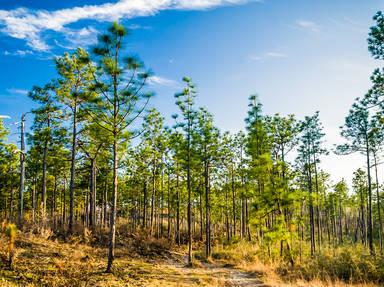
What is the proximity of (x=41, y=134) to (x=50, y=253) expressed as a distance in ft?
31.6

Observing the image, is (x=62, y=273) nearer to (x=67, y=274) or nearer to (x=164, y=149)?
(x=67, y=274)

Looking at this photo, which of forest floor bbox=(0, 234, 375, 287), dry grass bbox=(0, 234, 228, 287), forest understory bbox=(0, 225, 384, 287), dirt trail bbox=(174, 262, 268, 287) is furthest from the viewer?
dirt trail bbox=(174, 262, 268, 287)

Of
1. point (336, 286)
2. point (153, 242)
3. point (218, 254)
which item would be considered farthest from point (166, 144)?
point (336, 286)

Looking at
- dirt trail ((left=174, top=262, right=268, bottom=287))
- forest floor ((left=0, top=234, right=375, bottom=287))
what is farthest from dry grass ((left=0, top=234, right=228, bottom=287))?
dirt trail ((left=174, top=262, right=268, bottom=287))

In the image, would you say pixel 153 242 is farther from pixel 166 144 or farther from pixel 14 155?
pixel 14 155

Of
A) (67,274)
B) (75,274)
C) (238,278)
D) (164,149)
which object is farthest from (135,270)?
(164,149)

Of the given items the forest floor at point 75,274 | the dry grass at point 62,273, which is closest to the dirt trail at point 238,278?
the forest floor at point 75,274

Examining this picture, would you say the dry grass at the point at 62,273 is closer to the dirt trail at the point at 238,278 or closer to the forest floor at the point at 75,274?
the forest floor at the point at 75,274

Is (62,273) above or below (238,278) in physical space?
above

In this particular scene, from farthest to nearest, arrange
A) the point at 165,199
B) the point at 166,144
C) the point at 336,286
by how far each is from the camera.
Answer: the point at 165,199
the point at 166,144
the point at 336,286

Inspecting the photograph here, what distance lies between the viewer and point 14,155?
26.5 m

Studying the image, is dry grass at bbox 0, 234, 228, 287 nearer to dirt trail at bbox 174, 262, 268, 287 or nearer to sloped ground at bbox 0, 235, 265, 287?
sloped ground at bbox 0, 235, 265, 287

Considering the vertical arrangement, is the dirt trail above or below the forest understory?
below

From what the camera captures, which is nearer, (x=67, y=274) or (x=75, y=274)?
A: (x=67, y=274)
